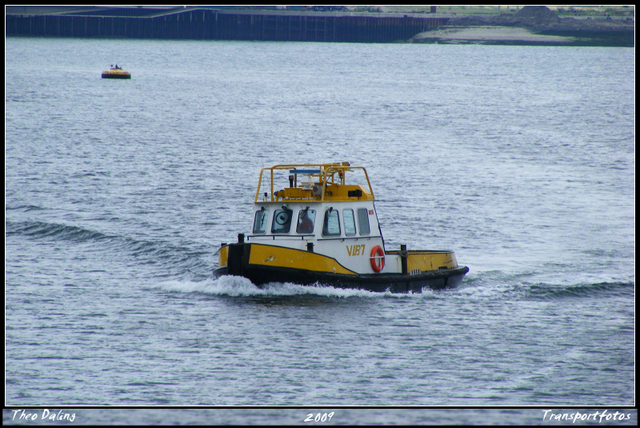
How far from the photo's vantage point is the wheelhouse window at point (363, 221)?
2248 centimetres

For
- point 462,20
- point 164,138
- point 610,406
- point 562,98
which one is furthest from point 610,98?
point 462,20

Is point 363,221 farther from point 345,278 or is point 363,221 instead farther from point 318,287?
point 318,287

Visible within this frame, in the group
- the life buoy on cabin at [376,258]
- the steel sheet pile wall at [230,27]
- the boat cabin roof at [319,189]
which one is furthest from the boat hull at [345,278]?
the steel sheet pile wall at [230,27]

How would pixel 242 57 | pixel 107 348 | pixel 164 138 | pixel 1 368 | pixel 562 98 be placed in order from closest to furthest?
1. pixel 1 368
2. pixel 107 348
3. pixel 164 138
4. pixel 562 98
5. pixel 242 57

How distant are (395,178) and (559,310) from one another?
22.8m

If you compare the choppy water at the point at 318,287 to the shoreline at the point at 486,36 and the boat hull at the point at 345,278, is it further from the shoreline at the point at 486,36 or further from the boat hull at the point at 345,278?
the shoreline at the point at 486,36

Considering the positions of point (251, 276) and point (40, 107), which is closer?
point (251, 276)

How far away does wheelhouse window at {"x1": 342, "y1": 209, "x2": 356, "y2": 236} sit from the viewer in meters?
22.2

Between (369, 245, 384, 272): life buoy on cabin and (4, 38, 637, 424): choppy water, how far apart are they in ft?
3.32

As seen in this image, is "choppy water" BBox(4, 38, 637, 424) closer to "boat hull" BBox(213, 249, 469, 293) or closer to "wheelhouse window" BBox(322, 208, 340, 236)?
"boat hull" BBox(213, 249, 469, 293)

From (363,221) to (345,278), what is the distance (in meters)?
1.78

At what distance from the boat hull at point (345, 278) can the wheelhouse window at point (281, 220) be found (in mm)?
1296

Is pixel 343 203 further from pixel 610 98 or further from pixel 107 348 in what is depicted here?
pixel 610 98

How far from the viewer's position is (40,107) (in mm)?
73125
